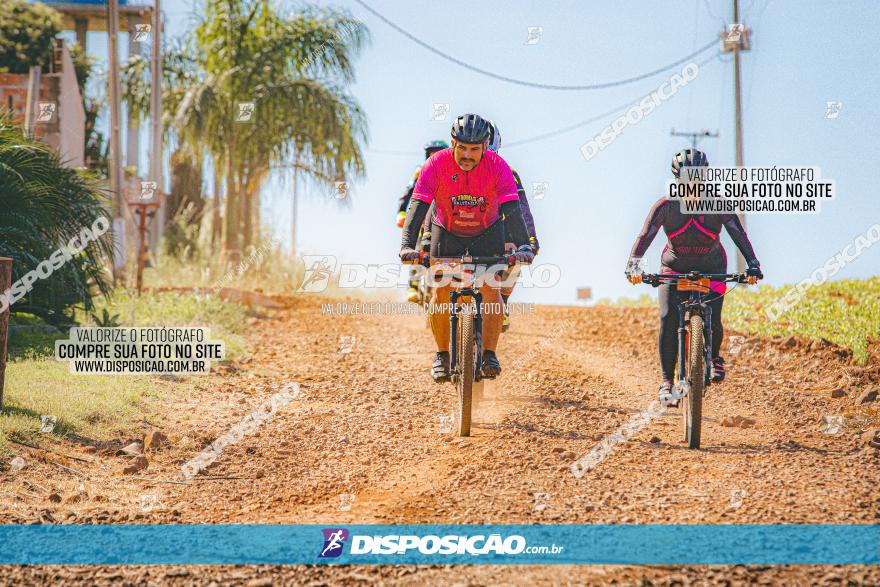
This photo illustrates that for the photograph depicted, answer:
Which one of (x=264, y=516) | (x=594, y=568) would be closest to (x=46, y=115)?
(x=264, y=516)

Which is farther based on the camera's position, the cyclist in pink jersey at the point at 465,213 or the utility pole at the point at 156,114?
the utility pole at the point at 156,114

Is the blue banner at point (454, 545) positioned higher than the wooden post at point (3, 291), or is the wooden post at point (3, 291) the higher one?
the wooden post at point (3, 291)

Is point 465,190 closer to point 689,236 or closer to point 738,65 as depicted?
point 689,236

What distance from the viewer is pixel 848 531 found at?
14.7ft

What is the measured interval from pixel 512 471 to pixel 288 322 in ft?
31.2

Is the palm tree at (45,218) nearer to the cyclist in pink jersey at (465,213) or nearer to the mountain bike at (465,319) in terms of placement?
the cyclist in pink jersey at (465,213)

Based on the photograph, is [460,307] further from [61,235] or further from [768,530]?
[61,235]

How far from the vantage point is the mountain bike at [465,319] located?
672cm

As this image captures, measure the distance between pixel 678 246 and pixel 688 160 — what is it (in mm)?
699

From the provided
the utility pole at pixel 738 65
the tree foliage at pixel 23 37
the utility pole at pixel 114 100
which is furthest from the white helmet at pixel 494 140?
the tree foliage at pixel 23 37

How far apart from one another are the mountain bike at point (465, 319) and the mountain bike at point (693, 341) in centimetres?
130

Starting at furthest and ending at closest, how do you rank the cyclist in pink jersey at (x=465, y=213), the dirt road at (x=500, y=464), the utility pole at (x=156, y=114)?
the utility pole at (x=156, y=114), the cyclist in pink jersey at (x=465, y=213), the dirt road at (x=500, y=464)

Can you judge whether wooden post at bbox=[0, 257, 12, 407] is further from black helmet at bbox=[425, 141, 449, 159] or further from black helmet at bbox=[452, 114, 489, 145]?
black helmet at bbox=[425, 141, 449, 159]

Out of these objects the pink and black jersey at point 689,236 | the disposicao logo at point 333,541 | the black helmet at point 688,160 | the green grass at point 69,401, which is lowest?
the disposicao logo at point 333,541
